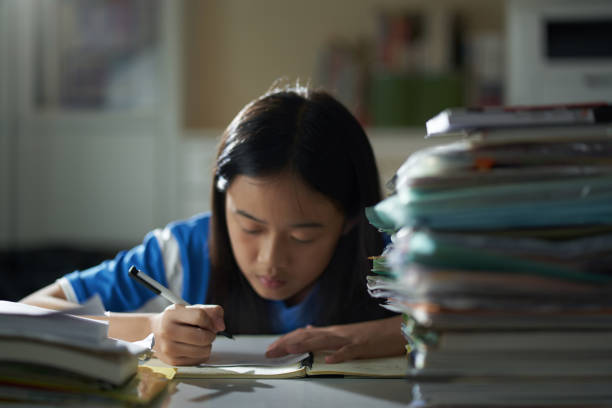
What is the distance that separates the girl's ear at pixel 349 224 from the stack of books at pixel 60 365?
0.50 m

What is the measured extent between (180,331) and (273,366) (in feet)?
0.35

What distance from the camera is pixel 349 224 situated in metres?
1.00

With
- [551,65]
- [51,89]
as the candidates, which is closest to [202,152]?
[51,89]

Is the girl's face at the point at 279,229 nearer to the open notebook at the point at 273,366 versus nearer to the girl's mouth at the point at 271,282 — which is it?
the girl's mouth at the point at 271,282

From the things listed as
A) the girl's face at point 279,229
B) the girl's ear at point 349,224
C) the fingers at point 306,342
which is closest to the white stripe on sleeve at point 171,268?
the girl's face at point 279,229

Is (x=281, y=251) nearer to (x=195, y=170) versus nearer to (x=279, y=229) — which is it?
(x=279, y=229)

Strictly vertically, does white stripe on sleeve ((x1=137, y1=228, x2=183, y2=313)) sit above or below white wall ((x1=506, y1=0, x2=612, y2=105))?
below

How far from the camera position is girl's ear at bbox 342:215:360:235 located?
1.00 metres

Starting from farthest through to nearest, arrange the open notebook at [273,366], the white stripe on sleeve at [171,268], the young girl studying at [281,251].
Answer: the white stripe on sleeve at [171,268] → the young girl studying at [281,251] → the open notebook at [273,366]

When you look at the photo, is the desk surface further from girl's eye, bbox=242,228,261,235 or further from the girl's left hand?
girl's eye, bbox=242,228,261,235

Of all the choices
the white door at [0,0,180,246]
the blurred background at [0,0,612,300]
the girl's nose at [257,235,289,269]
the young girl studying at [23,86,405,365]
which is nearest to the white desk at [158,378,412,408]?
the young girl studying at [23,86,405,365]

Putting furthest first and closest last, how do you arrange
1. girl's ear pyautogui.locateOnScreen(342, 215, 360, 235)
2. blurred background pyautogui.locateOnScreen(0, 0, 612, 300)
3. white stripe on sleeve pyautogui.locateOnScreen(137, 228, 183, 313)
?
blurred background pyautogui.locateOnScreen(0, 0, 612, 300) < white stripe on sleeve pyautogui.locateOnScreen(137, 228, 183, 313) < girl's ear pyautogui.locateOnScreen(342, 215, 360, 235)

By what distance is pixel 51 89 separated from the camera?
3730 millimetres

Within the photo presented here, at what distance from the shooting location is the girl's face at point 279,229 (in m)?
0.90
